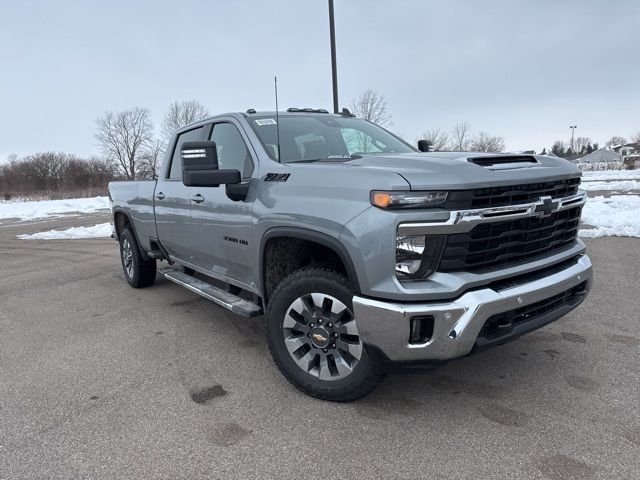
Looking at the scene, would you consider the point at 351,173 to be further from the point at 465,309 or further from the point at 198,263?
the point at 198,263

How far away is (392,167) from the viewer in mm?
2734

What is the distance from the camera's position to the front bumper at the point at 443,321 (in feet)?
8.00

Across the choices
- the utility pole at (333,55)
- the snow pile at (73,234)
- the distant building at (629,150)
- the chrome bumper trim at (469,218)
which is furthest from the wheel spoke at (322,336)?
the distant building at (629,150)

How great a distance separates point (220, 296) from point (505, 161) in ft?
8.26

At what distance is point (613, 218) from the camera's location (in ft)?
30.5

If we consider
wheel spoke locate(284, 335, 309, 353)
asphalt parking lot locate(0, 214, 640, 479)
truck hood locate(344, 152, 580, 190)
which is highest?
truck hood locate(344, 152, 580, 190)

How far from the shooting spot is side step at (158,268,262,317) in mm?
3602

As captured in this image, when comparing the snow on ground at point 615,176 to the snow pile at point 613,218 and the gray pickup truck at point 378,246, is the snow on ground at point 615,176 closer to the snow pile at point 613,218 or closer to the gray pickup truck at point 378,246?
the snow pile at point 613,218

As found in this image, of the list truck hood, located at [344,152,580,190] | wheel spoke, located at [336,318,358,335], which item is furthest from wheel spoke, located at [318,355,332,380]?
truck hood, located at [344,152,580,190]

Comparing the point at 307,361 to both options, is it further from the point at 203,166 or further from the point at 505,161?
the point at 505,161

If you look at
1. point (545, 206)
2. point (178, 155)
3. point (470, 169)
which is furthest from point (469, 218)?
point (178, 155)

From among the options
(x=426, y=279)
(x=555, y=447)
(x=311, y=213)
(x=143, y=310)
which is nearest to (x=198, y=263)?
(x=143, y=310)

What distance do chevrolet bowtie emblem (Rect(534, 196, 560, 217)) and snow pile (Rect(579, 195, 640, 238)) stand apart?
6.38 m

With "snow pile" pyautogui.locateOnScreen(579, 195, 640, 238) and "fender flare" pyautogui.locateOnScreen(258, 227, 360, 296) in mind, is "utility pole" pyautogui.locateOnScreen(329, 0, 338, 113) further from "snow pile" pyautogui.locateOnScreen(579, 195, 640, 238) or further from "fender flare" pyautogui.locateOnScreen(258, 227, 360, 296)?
"fender flare" pyautogui.locateOnScreen(258, 227, 360, 296)
